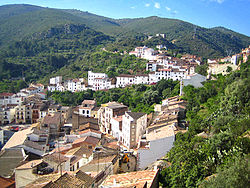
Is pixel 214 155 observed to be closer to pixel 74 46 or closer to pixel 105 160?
pixel 105 160

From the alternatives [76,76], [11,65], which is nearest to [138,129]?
[76,76]

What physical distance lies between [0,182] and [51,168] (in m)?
3.22

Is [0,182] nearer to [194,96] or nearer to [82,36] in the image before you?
[194,96]

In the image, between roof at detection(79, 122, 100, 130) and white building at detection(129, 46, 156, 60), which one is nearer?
roof at detection(79, 122, 100, 130)

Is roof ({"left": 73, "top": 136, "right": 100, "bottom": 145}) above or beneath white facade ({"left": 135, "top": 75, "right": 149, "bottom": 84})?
Answer: beneath

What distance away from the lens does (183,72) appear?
169 ft

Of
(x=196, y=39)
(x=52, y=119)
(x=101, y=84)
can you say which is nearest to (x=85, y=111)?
(x=52, y=119)

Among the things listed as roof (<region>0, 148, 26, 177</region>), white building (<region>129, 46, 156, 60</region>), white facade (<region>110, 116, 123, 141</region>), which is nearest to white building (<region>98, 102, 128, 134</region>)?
white facade (<region>110, 116, 123, 141</region>)

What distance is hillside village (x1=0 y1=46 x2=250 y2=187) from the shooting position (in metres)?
13.7

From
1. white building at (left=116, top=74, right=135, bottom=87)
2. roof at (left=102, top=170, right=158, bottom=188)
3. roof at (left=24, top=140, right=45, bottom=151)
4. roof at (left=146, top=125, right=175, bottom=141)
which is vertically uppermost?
white building at (left=116, top=74, right=135, bottom=87)

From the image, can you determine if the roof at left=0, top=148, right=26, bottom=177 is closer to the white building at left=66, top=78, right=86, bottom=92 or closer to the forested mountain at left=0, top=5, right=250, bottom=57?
the white building at left=66, top=78, right=86, bottom=92

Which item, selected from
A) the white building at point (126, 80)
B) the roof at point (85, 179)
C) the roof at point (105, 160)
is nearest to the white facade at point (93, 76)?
the white building at point (126, 80)

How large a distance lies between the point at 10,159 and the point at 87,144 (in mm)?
6418

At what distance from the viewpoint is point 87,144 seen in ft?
70.0
